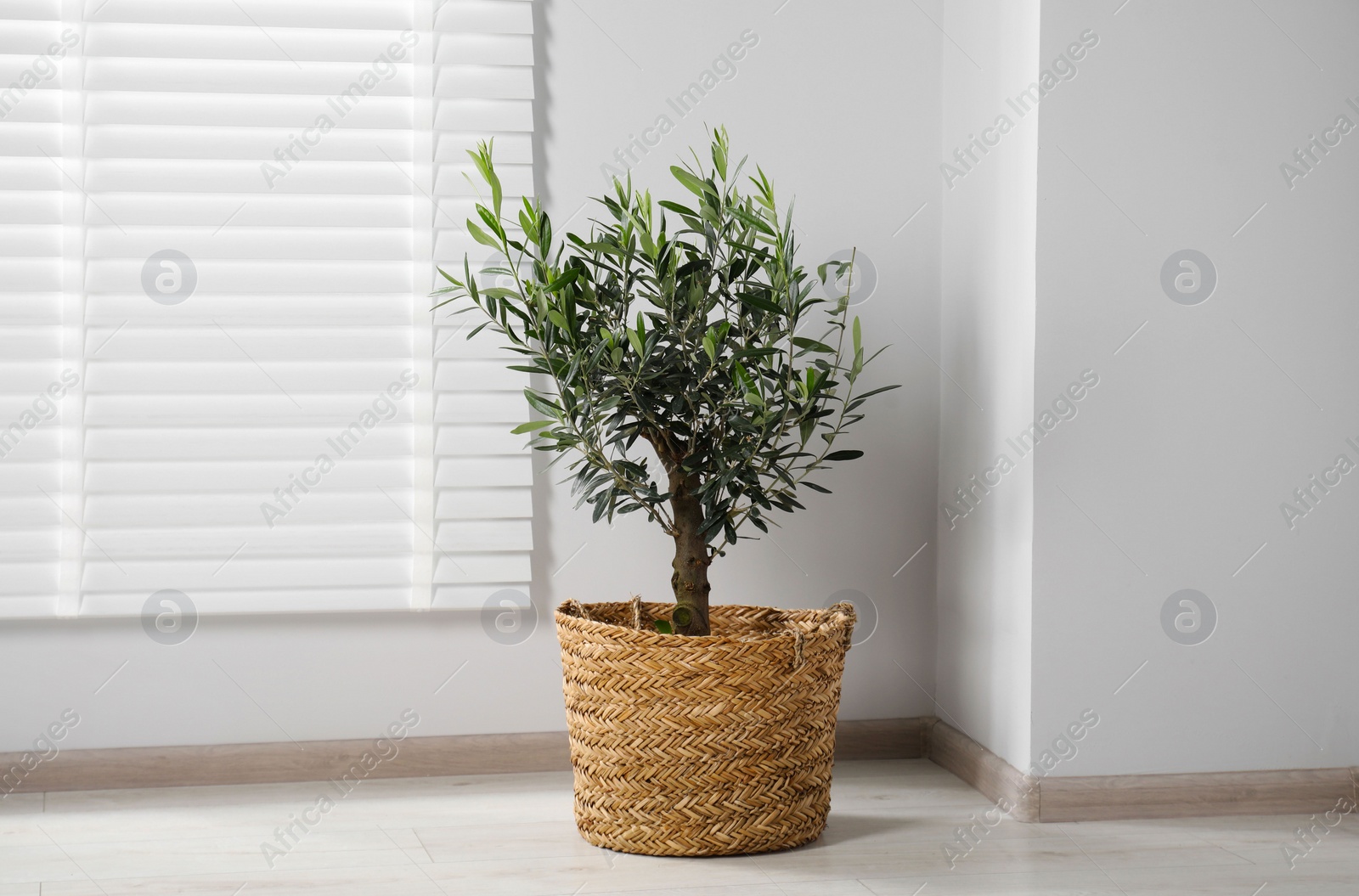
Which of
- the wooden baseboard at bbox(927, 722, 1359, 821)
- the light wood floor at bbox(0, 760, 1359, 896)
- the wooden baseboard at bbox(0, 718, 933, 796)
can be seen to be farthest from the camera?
the wooden baseboard at bbox(0, 718, 933, 796)

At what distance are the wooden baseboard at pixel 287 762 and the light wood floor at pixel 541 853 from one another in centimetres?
3

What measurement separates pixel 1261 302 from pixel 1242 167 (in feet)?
0.65

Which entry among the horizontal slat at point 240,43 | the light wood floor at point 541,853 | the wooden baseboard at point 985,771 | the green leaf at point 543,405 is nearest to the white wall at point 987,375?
the wooden baseboard at point 985,771

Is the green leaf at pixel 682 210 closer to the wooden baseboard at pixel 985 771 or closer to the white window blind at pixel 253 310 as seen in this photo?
the white window blind at pixel 253 310

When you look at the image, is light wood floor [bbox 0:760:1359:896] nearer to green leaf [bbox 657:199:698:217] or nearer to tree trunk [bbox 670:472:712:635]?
tree trunk [bbox 670:472:712:635]

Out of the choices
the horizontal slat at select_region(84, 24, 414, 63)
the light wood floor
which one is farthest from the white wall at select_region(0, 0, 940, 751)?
the horizontal slat at select_region(84, 24, 414, 63)

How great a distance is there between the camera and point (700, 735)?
56.1 inches

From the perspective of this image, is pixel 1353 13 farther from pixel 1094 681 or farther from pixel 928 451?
pixel 1094 681

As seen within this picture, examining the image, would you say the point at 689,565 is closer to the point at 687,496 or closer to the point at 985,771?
the point at 687,496

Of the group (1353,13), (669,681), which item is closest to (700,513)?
(669,681)

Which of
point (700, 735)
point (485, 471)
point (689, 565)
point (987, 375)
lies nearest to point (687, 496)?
point (689, 565)

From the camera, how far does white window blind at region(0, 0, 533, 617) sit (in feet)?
5.75

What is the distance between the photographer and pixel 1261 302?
1.66 m

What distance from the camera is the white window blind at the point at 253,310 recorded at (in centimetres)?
175
